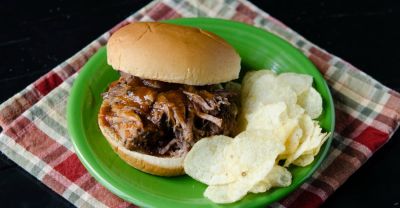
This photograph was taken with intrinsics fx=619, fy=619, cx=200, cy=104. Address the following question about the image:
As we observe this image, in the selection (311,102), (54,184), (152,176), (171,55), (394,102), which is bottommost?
(54,184)

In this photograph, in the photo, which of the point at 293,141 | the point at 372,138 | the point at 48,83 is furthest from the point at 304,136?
the point at 48,83

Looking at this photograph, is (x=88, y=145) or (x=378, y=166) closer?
(x=88, y=145)

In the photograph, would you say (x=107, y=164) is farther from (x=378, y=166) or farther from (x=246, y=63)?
(x=378, y=166)

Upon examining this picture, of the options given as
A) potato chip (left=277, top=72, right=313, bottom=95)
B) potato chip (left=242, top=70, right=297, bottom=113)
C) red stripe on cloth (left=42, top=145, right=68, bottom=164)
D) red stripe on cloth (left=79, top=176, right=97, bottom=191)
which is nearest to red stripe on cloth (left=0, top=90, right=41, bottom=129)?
red stripe on cloth (left=42, top=145, right=68, bottom=164)

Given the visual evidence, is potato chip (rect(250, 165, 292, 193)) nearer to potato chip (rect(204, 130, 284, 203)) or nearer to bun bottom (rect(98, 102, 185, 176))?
potato chip (rect(204, 130, 284, 203))

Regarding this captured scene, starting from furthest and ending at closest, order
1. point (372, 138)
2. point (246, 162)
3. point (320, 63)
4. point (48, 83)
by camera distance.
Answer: point (320, 63) → point (48, 83) → point (372, 138) → point (246, 162)

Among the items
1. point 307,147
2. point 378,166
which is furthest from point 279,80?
point 378,166

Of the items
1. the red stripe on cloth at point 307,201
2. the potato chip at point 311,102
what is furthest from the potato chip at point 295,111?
the red stripe on cloth at point 307,201

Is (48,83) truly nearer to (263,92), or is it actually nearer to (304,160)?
(263,92)
